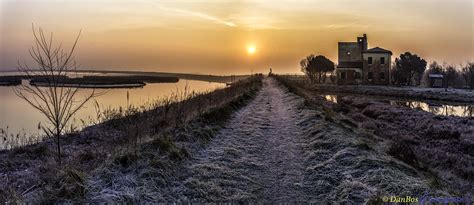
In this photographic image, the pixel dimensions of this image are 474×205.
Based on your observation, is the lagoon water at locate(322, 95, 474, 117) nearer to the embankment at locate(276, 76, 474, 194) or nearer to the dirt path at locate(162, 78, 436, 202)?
the embankment at locate(276, 76, 474, 194)

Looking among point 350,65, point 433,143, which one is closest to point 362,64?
point 350,65

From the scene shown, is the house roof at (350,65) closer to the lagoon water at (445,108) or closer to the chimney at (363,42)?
the chimney at (363,42)

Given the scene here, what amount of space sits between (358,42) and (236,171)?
231 ft

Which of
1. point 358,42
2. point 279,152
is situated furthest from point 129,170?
point 358,42

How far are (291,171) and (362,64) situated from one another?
65.1m

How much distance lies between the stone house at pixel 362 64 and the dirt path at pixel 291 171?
195ft

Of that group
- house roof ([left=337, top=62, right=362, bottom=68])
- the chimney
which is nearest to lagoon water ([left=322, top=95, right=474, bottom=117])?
house roof ([left=337, top=62, right=362, bottom=68])

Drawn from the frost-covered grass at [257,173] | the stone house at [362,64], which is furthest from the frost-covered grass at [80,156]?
the stone house at [362,64]

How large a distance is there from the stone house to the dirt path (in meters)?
59.5

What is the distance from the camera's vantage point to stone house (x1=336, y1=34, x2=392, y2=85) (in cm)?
6531

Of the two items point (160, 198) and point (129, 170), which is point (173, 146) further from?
point (160, 198)

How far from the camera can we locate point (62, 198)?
5250 mm

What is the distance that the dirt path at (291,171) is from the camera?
19.8ft

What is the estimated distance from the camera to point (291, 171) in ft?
24.6
